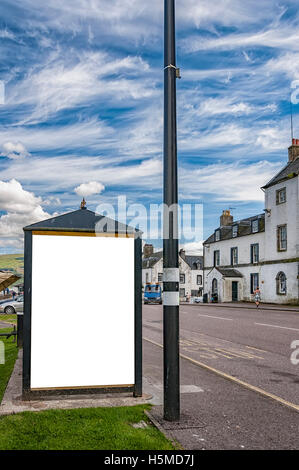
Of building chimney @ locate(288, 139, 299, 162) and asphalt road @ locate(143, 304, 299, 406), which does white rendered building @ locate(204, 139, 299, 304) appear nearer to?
building chimney @ locate(288, 139, 299, 162)

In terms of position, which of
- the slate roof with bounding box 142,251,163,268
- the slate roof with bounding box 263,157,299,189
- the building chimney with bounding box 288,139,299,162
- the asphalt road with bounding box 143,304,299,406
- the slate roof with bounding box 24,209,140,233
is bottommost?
the asphalt road with bounding box 143,304,299,406

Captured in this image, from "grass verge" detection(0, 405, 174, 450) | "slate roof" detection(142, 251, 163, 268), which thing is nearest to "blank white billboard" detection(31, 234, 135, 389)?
"grass verge" detection(0, 405, 174, 450)

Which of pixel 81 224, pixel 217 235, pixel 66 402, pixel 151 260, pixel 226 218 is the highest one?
pixel 226 218

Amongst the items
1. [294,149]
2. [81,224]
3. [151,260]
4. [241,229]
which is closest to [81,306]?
[81,224]

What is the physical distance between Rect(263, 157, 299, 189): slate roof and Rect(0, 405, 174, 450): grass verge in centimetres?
3475

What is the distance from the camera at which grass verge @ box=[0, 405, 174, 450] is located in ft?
14.5

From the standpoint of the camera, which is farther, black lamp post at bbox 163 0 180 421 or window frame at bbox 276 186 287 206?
window frame at bbox 276 186 287 206

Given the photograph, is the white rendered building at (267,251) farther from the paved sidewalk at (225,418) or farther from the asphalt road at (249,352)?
the paved sidewalk at (225,418)

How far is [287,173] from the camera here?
39250mm

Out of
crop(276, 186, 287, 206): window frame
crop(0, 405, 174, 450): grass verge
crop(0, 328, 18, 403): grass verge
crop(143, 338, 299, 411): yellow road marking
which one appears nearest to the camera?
crop(0, 405, 174, 450): grass verge

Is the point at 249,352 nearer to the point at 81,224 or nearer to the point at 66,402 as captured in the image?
the point at 66,402

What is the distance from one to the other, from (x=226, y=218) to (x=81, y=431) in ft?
178

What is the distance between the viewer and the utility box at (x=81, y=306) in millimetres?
6133

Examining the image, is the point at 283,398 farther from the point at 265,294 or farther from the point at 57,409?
the point at 265,294
